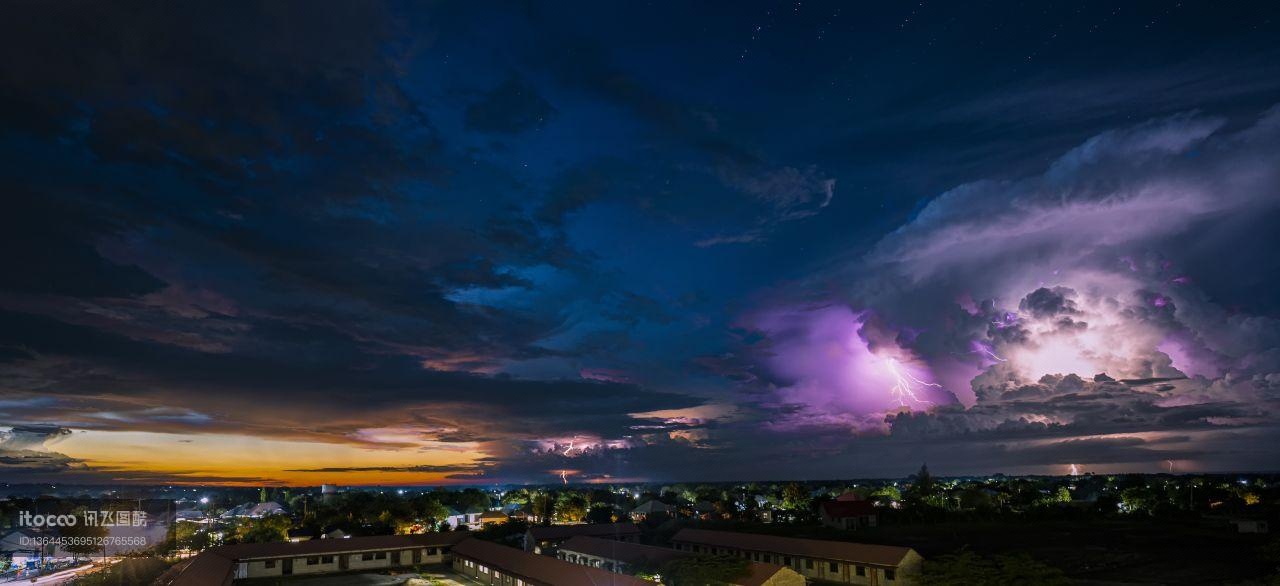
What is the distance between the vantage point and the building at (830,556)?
43719 mm

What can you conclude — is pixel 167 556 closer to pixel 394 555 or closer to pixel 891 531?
pixel 394 555

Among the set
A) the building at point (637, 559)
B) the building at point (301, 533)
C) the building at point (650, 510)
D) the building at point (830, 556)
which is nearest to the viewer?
the building at point (637, 559)

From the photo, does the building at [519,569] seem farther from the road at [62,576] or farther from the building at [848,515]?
the building at [848,515]

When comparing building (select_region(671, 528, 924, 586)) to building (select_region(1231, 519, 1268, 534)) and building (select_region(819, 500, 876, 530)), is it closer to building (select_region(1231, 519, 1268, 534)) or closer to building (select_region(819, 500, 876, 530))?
building (select_region(819, 500, 876, 530))

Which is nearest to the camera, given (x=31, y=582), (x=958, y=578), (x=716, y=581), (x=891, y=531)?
(x=958, y=578)

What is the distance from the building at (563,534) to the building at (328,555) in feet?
27.7

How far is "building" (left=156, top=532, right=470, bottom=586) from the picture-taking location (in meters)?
51.5

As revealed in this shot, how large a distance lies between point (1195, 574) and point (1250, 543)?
19.2 meters

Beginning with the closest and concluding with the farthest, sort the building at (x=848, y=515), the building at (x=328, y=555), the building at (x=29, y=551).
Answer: the building at (x=328, y=555) < the building at (x=29, y=551) < the building at (x=848, y=515)

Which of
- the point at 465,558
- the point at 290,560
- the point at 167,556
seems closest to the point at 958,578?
the point at 465,558

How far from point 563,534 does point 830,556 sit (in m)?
30.2

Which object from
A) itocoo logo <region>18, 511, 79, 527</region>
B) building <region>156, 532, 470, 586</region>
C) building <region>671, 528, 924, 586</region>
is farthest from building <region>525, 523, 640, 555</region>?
itocoo logo <region>18, 511, 79, 527</region>

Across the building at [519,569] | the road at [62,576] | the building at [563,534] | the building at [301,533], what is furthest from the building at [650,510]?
the road at [62,576]

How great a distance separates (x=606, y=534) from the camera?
71375 millimetres
